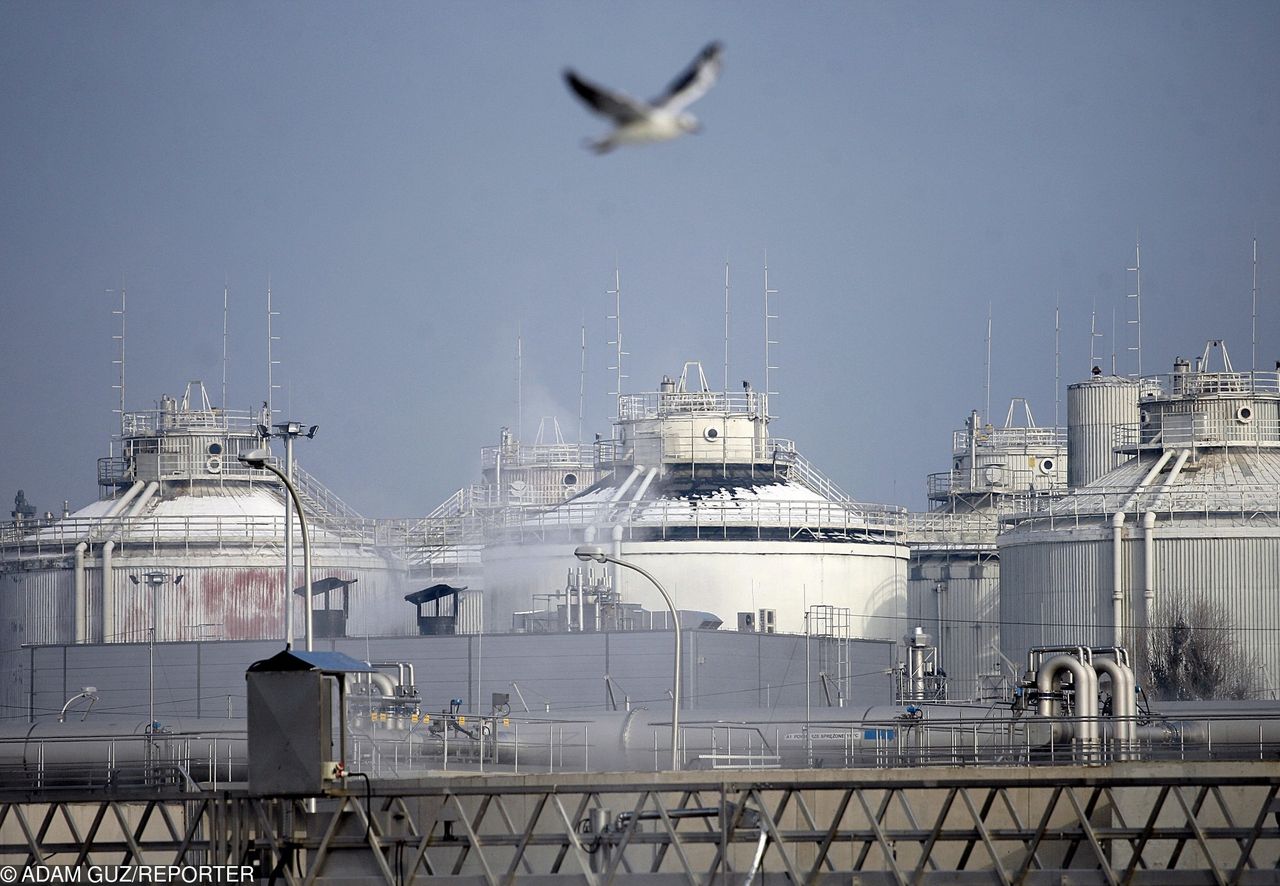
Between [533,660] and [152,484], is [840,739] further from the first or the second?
[152,484]

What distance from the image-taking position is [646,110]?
12.7 m

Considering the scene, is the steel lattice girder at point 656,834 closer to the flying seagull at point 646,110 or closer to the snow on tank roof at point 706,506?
the flying seagull at point 646,110

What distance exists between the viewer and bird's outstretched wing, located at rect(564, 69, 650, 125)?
1250 cm

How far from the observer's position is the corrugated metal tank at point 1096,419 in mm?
99188

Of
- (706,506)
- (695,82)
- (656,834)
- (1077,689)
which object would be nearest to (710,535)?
(706,506)

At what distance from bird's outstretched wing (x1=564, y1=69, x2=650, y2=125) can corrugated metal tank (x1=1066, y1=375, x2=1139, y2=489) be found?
88.5 m

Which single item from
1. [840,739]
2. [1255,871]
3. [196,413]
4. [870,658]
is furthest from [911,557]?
[1255,871]

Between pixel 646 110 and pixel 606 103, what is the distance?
0.93ft

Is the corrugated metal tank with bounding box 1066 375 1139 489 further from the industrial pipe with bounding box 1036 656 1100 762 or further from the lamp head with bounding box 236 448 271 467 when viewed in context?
the lamp head with bounding box 236 448 271 467

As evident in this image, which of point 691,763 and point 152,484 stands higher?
point 152,484

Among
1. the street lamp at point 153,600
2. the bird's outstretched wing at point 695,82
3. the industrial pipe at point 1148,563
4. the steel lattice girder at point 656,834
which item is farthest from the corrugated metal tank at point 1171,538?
the bird's outstretched wing at point 695,82

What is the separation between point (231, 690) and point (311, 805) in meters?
43.6

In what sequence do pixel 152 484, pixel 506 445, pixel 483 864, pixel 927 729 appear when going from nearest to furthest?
pixel 483 864 → pixel 927 729 → pixel 152 484 → pixel 506 445

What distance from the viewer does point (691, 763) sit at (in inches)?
1859
